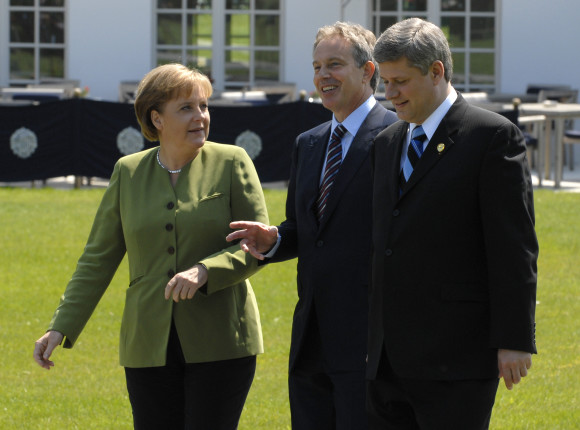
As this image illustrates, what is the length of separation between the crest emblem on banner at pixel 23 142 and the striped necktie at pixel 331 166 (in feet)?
41.5

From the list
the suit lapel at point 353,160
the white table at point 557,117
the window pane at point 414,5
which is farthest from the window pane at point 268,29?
the suit lapel at point 353,160

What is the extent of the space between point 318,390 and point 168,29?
61.6ft

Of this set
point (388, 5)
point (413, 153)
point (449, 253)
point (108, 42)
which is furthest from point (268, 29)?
point (449, 253)

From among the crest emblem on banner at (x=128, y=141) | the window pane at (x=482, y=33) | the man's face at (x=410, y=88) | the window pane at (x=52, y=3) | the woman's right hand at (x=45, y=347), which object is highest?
the window pane at (x=52, y=3)

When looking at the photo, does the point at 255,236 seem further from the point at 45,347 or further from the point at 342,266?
the point at 45,347

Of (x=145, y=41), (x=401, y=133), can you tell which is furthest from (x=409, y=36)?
(x=145, y=41)

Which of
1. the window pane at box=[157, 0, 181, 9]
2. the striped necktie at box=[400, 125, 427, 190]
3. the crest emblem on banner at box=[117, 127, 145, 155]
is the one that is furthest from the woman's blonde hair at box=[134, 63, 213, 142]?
the window pane at box=[157, 0, 181, 9]

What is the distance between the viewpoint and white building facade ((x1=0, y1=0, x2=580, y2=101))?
21.6m

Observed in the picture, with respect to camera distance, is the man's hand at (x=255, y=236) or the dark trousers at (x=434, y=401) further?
the man's hand at (x=255, y=236)

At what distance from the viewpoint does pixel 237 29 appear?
2261cm

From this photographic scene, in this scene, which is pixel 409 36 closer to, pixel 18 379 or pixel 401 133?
pixel 401 133

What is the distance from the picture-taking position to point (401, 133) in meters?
3.82

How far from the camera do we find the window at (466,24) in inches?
869

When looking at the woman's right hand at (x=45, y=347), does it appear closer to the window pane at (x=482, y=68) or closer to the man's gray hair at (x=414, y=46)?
the man's gray hair at (x=414, y=46)
